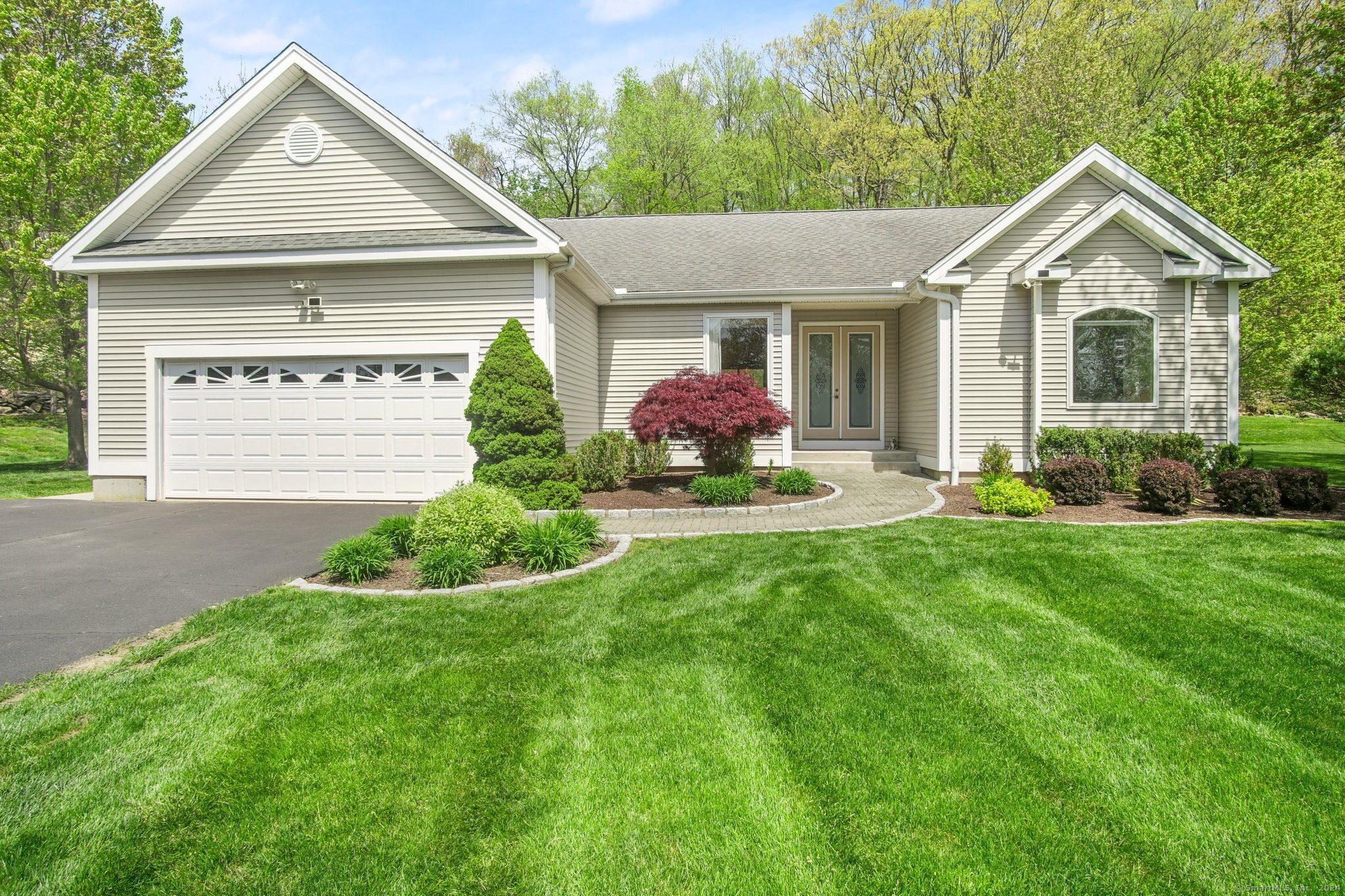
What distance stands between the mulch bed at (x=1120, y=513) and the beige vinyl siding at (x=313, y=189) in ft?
25.9

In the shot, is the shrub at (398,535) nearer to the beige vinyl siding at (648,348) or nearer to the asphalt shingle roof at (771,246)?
the beige vinyl siding at (648,348)

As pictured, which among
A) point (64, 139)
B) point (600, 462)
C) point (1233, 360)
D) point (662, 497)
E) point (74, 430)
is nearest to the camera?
point (662, 497)

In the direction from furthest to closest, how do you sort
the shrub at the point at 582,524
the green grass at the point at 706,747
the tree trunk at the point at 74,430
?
the tree trunk at the point at 74,430, the shrub at the point at 582,524, the green grass at the point at 706,747

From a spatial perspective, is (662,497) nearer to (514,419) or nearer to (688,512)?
(688,512)

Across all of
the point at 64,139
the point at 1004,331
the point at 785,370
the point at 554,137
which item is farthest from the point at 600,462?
the point at 554,137

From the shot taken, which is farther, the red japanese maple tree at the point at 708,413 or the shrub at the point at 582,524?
the red japanese maple tree at the point at 708,413

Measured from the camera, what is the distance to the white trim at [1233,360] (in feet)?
35.0

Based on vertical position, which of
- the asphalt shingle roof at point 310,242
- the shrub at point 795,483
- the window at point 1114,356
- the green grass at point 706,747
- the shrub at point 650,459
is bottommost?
the green grass at point 706,747

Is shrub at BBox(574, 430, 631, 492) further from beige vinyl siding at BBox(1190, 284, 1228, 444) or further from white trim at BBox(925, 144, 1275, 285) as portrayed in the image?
beige vinyl siding at BBox(1190, 284, 1228, 444)

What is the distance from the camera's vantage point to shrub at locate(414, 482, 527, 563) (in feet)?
20.2

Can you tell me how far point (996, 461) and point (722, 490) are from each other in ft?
15.6

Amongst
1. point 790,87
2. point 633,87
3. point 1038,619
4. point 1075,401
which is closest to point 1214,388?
point 1075,401

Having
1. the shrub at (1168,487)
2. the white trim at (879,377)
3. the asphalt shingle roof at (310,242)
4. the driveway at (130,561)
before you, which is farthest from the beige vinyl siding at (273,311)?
the shrub at (1168,487)

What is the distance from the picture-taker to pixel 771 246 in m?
14.8
